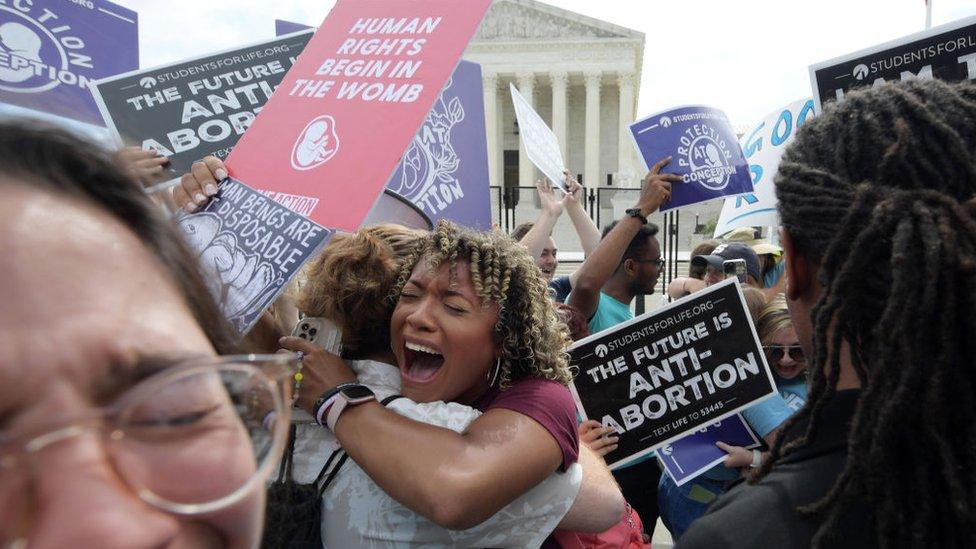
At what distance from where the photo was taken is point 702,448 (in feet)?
9.28

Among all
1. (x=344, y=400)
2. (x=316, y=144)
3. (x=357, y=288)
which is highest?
(x=316, y=144)

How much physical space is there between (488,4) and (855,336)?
148 centimetres

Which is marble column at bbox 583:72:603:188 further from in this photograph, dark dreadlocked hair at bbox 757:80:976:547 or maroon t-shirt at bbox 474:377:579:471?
dark dreadlocked hair at bbox 757:80:976:547

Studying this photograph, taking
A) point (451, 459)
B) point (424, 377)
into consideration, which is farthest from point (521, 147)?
point (451, 459)

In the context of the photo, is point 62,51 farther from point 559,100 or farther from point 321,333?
point 559,100

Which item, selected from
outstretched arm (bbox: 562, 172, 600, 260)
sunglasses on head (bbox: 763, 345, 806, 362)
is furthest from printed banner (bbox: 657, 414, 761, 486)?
outstretched arm (bbox: 562, 172, 600, 260)

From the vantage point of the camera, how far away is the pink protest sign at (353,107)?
189 centimetres

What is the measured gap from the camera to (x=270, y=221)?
1.83 meters

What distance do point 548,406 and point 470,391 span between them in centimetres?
32

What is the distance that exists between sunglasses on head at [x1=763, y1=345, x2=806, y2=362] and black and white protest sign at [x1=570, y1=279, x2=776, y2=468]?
470 mm

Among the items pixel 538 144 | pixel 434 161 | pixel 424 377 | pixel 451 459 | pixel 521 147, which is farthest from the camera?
pixel 521 147

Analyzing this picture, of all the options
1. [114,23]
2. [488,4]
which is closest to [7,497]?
[488,4]

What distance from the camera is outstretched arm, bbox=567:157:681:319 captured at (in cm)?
344

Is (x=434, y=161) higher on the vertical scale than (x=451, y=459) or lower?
A: higher
